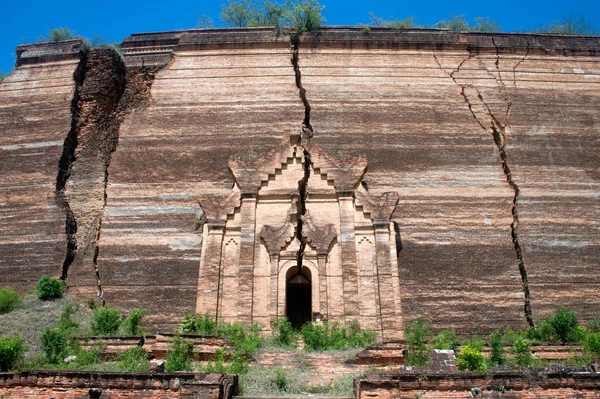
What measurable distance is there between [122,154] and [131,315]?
582cm

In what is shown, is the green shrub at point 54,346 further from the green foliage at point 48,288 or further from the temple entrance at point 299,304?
the temple entrance at point 299,304

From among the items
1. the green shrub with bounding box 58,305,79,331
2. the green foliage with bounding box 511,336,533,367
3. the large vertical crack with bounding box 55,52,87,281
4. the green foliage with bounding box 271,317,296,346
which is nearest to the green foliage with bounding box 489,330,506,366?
the green foliage with bounding box 511,336,533,367

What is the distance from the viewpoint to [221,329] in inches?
520

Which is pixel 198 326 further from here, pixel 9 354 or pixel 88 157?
pixel 88 157

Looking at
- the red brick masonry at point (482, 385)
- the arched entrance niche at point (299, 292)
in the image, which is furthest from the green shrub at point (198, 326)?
the red brick masonry at point (482, 385)

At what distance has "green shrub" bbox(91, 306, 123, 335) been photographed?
13.5 metres

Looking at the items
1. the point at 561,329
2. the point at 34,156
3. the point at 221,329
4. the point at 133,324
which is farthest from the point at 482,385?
the point at 34,156

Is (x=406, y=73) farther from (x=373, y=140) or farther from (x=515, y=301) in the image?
(x=515, y=301)

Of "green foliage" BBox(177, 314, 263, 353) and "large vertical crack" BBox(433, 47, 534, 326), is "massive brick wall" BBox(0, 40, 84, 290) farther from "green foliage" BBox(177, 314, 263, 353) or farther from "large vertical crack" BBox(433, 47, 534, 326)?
"large vertical crack" BBox(433, 47, 534, 326)

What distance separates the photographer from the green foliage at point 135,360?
36.3 feet

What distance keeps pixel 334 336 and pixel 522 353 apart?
374 cm

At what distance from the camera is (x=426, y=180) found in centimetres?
1722

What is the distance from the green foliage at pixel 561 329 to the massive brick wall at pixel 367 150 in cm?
82

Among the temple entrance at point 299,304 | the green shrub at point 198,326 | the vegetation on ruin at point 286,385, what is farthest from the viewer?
the temple entrance at point 299,304
